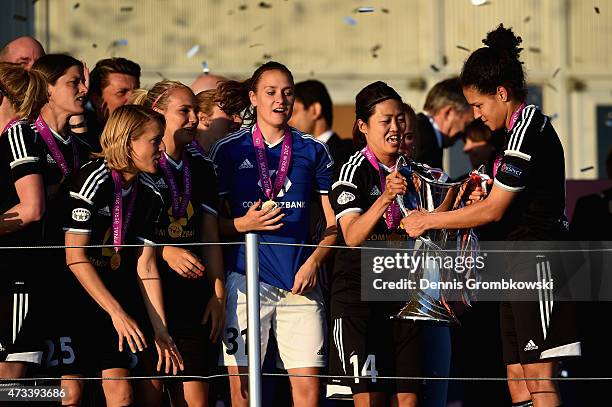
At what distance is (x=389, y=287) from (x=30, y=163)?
1.55 meters

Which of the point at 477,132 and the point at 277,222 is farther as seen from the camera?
the point at 477,132

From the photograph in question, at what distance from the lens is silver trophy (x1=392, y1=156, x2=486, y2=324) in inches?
217

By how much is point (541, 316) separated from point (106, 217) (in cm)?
180

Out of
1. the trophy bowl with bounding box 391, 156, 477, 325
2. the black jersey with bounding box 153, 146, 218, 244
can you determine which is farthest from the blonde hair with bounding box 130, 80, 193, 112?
the trophy bowl with bounding box 391, 156, 477, 325

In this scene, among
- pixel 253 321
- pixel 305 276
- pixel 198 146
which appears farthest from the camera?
pixel 198 146

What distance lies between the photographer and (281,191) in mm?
5961

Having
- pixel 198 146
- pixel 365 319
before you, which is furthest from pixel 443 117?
pixel 365 319

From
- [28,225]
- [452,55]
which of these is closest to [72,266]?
[28,225]

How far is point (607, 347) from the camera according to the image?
266 inches

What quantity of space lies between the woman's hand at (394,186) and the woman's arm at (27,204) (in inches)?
54.5

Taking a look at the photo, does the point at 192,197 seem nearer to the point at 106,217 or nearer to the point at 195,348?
the point at 106,217

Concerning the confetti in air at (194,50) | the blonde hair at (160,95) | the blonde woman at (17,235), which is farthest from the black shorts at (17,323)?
the confetti in air at (194,50)

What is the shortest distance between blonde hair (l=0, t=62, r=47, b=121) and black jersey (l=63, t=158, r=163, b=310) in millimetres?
347

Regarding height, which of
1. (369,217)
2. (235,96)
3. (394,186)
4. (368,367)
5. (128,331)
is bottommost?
(368,367)
